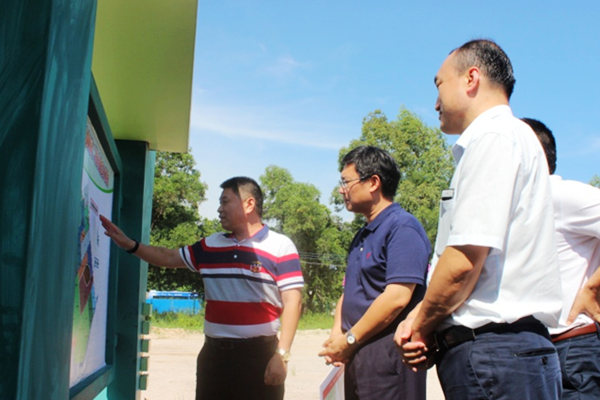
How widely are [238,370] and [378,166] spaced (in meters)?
1.46

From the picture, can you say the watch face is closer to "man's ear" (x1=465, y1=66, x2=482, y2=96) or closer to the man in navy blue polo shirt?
the man in navy blue polo shirt

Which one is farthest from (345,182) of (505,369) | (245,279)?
(505,369)

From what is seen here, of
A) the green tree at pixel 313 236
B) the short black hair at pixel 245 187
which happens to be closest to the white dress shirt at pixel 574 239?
the short black hair at pixel 245 187

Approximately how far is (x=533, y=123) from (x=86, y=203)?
2.15 m

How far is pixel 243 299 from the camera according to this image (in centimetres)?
361

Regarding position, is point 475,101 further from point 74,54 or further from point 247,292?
point 247,292

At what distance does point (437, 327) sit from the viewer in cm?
198

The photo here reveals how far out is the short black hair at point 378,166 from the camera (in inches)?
126

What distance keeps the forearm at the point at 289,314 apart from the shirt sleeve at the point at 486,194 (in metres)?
1.88

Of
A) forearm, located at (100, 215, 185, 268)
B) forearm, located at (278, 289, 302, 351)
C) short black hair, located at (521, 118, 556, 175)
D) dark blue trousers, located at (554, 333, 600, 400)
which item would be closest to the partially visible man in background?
dark blue trousers, located at (554, 333, 600, 400)

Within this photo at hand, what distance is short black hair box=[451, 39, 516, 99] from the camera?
6.97 feet

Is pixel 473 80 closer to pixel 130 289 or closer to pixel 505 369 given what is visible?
pixel 505 369

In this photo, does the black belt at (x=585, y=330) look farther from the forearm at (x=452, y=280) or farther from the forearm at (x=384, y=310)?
the forearm at (x=452, y=280)

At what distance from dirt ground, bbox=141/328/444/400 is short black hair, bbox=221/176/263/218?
5890mm
